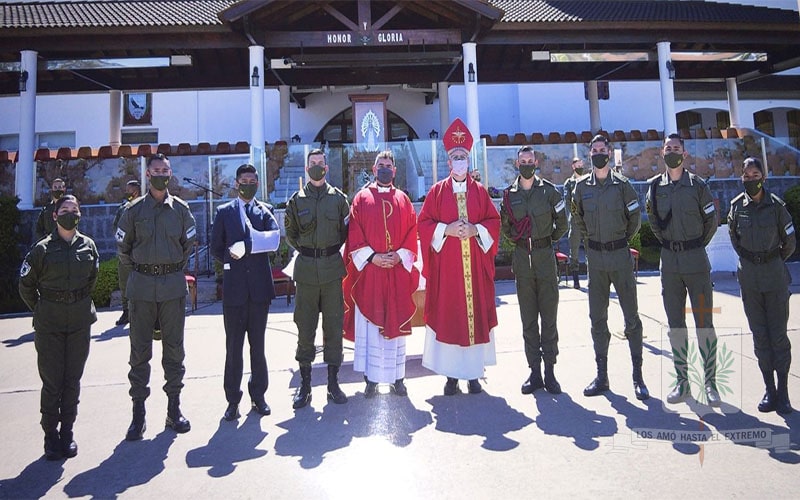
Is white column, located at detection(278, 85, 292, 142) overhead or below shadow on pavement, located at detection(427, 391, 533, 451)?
overhead

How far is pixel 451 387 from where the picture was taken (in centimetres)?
438

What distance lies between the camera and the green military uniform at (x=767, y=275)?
12.4 ft

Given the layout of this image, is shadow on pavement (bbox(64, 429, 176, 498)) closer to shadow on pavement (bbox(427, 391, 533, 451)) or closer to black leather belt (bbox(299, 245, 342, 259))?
black leather belt (bbox(299, 245, 342, 259))

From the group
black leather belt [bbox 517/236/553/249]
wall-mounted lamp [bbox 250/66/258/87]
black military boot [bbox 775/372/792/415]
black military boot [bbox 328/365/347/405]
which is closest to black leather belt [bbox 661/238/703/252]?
black leather belt [bbox 517/236/553/249]

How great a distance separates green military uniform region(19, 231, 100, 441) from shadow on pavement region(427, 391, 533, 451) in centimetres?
279

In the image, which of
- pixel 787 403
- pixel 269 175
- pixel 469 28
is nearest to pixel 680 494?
pixel 787 403

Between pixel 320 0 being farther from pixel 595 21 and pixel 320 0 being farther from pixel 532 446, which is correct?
pixel 532 446

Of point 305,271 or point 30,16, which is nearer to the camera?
point 305,271

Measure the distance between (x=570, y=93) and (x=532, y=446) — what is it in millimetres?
21257

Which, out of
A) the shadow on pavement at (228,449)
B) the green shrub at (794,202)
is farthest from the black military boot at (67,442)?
the green shrub at (794,202)

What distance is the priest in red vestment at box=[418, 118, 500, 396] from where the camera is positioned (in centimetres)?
437

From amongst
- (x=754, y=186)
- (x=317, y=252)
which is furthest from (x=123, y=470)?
(x=754, y=186)

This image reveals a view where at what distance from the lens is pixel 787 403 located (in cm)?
361

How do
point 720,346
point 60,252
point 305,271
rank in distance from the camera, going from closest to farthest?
point 60,252, point 305,271, point 720,346
